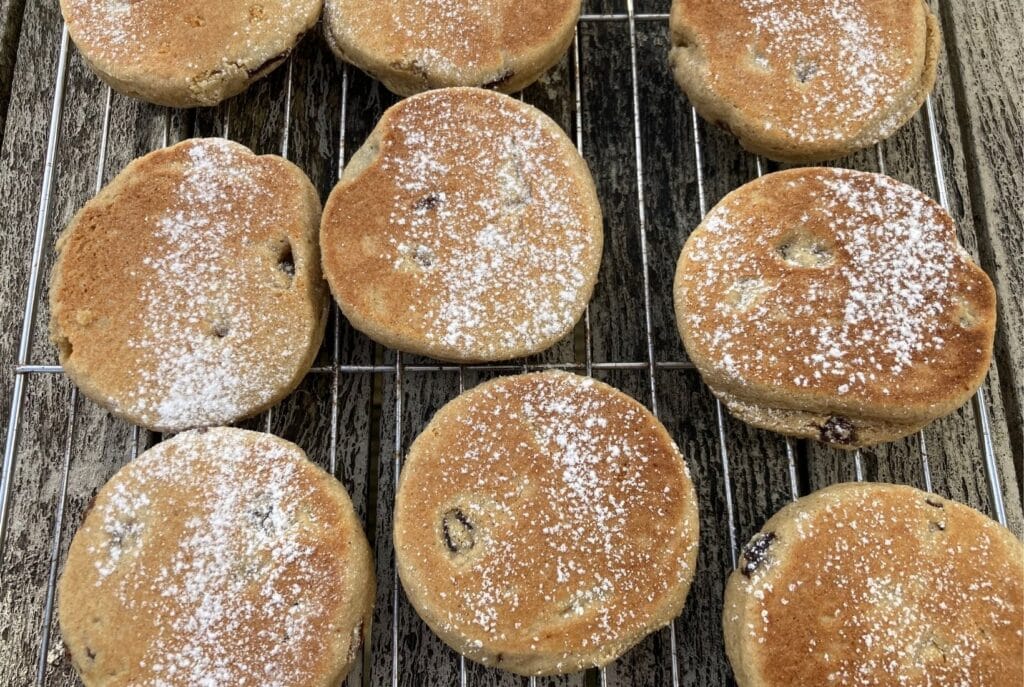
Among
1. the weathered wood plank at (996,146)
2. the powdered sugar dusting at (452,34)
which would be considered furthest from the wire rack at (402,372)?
the powdered sugar dusting at (452,34)

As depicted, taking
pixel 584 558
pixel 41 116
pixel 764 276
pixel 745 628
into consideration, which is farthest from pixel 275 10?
pixel 745 628

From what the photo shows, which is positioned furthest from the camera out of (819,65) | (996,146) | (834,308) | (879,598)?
(996,146)

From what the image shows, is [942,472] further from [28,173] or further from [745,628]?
[28,173]

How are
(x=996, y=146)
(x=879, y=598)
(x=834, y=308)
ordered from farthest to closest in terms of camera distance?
(x=996, y=146), (x=834, y=308), (x=879, y=598)

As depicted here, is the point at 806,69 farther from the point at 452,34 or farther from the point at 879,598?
the point at 879,598

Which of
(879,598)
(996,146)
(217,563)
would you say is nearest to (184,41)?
(217,563)

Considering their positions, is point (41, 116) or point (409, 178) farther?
point (41, 116)
